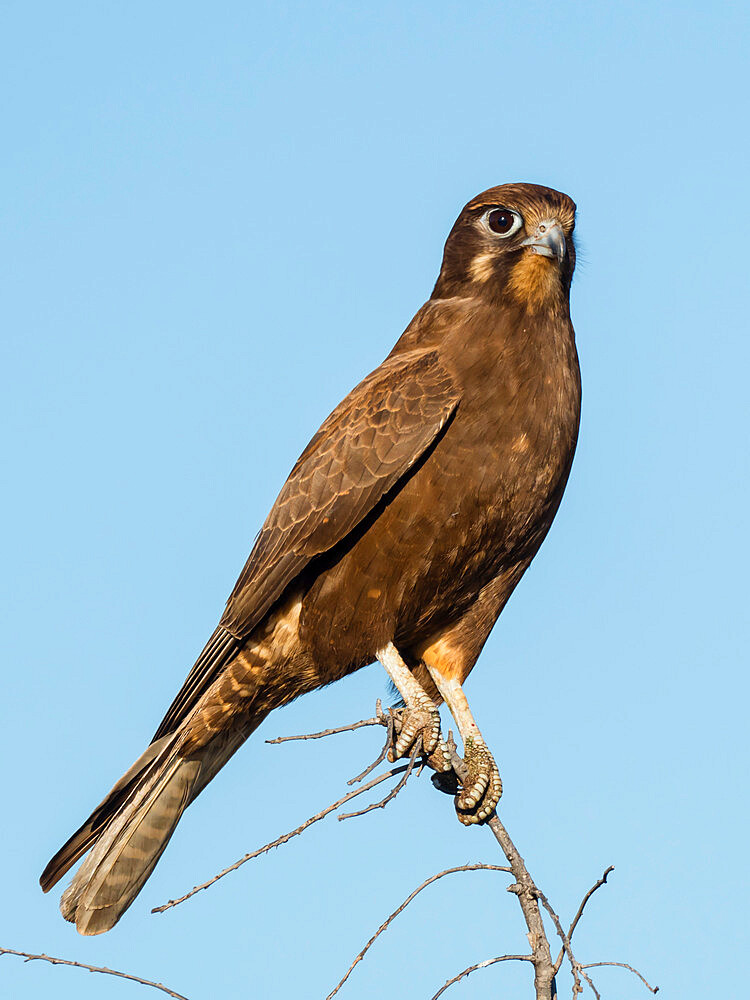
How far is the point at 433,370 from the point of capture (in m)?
5.17

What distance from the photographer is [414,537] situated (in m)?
5.00

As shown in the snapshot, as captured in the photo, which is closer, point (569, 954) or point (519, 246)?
point (569, 954)

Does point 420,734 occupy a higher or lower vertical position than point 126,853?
higher

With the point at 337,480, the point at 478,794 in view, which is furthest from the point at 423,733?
the point at 337,480

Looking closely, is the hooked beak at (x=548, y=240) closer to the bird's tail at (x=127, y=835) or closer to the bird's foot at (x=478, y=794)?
the bird's foot at (x=478, y=794)

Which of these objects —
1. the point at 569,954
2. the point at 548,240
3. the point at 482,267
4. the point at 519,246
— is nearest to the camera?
the point at 569,954

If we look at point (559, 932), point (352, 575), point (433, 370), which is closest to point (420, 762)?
point (352, 575)

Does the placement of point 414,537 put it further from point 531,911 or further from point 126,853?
point 126,853

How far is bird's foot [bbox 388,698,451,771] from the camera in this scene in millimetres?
4836

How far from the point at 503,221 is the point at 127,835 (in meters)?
3.26

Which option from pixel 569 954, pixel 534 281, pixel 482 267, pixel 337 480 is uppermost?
pixel 482 267

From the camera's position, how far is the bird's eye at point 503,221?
5.39 meters

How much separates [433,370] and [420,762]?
5.43 ft

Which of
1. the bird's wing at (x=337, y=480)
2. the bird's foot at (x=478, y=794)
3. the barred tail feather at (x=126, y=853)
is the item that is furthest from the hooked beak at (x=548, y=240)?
the barred tail feather at (x=126, y=853)
